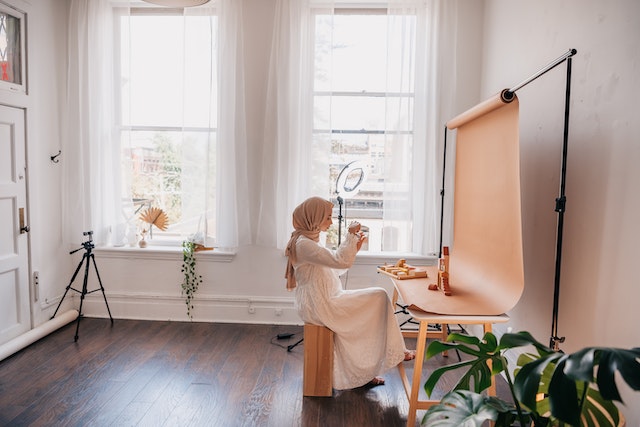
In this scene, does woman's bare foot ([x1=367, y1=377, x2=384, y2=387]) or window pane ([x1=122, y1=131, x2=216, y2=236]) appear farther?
window pane ([x1=122, y1=131, x2=216, y2=236])

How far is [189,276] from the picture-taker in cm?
386

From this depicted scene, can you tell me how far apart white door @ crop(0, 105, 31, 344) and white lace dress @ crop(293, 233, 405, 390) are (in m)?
2.33

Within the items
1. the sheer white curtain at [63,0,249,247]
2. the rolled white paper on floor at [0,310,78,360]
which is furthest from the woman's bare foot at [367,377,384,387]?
the rolled white paper on floor at [0,310,78,360]

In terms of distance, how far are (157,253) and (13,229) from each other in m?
1.09

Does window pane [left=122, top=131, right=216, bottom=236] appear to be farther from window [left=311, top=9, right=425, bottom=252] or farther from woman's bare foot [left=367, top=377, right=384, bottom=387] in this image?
woman's bare foot [left=367, top=377, right=384, bottom=387]

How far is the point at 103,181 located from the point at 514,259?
11.0ft

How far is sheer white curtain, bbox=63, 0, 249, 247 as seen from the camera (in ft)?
11.9

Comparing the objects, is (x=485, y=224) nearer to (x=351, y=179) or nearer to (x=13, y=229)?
(x=351, y=179)

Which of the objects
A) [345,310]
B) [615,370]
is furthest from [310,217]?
[615,370]

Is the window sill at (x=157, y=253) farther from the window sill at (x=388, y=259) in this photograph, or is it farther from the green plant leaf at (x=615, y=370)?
the green plant leaf at (x=615, y=370)

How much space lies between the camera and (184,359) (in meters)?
3.09

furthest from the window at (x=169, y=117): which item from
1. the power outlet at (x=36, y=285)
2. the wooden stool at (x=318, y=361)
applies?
the wooden stool at (x=318, y=361)

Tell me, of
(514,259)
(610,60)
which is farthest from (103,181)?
(610,60)

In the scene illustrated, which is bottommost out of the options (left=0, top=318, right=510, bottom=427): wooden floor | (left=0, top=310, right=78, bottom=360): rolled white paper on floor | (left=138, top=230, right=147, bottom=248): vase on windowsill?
(left=0, top=318, right=510, bottom=427): wooden floor
